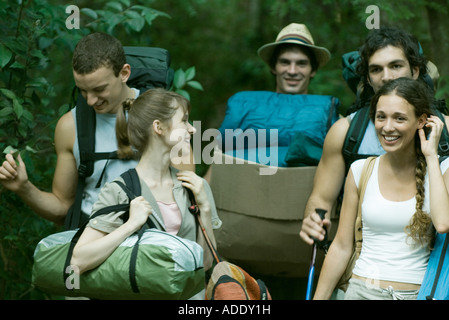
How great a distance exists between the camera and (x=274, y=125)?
4.14m

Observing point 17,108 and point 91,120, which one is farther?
point 17,108

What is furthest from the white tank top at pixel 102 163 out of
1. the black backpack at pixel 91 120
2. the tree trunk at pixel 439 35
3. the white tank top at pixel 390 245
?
the tree trunk at pixel 439 35

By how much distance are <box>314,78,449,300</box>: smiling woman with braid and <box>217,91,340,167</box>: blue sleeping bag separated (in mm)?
648

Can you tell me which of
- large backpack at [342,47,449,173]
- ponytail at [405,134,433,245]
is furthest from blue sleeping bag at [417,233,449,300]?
large backpack at [342,47,449,173]

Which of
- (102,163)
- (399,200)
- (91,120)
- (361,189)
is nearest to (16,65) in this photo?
(91,120)

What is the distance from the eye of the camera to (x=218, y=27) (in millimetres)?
12562

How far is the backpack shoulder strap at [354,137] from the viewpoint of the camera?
3.72m

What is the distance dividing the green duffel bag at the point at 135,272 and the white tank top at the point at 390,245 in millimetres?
941

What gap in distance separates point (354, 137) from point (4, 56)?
2201 mm

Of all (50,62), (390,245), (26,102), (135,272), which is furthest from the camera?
(50,62)

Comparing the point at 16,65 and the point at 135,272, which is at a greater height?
the point at 16,65

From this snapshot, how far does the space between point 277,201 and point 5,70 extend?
2006mm

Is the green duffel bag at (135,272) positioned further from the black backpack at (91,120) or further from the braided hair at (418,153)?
the braided hair at (418,153)

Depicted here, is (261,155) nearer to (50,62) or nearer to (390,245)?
(390,245)
